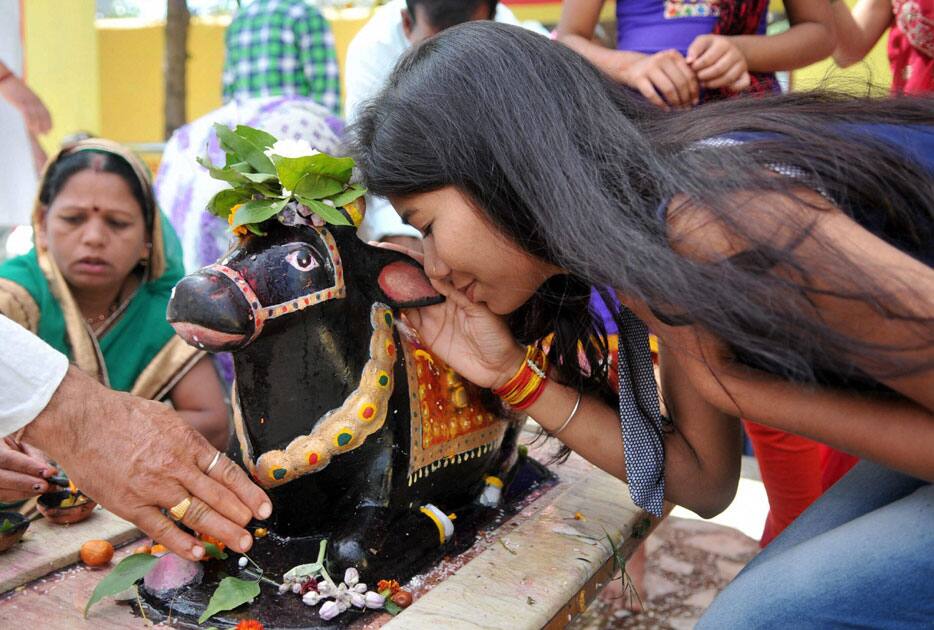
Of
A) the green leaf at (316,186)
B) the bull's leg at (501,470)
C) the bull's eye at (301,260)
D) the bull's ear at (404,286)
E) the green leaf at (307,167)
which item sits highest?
the green leaf at (307,167)

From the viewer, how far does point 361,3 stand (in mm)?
9383

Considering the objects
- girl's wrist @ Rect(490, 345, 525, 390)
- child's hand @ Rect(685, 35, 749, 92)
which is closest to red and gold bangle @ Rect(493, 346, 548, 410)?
girl's wrist @ Rect(490, 345, 525, 390)

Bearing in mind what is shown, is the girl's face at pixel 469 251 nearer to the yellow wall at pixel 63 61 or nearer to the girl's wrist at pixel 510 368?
the girl's wrist at pixel 510 368

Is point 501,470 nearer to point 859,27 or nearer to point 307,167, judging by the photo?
point 307,167

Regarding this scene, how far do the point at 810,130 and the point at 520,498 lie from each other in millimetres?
905

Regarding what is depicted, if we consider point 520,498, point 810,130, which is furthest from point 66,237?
point 810,130

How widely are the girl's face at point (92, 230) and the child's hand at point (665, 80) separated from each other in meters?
1.29

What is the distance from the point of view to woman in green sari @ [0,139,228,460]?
210 cm

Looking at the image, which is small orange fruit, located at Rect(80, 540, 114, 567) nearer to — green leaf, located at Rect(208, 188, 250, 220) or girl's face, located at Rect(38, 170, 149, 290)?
green leaf, located at Rect(208, 188, 250, 220)

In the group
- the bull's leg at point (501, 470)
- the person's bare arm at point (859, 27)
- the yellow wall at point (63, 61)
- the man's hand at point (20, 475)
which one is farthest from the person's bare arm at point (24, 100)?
the person's bare arm at point (859, 27)

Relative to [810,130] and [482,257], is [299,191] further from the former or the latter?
[810,130]

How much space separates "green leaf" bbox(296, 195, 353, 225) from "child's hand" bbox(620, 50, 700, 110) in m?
0.71

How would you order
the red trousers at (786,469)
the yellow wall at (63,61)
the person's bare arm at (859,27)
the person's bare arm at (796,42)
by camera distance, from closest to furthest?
the person's bare arm at (796,42), the red trousers at (786,469), the person's bare arm at (859,27), the yellow wall at (63,61)

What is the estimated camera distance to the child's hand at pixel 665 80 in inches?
65.9
